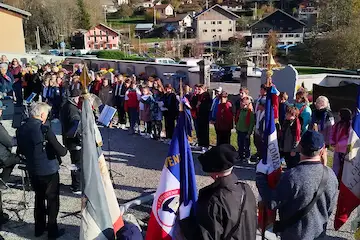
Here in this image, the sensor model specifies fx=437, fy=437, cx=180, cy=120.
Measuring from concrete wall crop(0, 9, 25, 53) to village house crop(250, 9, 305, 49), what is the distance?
45.0 metres

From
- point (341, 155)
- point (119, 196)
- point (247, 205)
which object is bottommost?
point (119, 196)

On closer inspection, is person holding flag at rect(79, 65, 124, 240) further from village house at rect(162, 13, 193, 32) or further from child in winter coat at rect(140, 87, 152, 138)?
village house at rect(162, 13, 193, 32)

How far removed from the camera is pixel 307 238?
4449 millimetres

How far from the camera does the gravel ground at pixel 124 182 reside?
23.4 ft

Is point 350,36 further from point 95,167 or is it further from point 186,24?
point 186,24

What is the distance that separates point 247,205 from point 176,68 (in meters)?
19.9

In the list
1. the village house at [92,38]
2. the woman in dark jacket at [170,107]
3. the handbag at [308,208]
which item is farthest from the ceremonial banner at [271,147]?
the village house at [92,38]

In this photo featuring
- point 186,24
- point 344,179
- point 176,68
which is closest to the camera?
point 344,179

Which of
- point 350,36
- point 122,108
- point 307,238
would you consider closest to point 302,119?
point 307,238

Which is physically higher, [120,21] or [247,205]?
[120,21]

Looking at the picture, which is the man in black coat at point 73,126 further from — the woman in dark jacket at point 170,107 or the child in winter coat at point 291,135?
the woman in dark jacket at point 170,107

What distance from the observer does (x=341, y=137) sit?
8102mm

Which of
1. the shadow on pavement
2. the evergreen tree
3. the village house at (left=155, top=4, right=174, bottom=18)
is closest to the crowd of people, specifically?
the shadow on pavement

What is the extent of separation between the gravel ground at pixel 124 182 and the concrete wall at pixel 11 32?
23.3 metres
